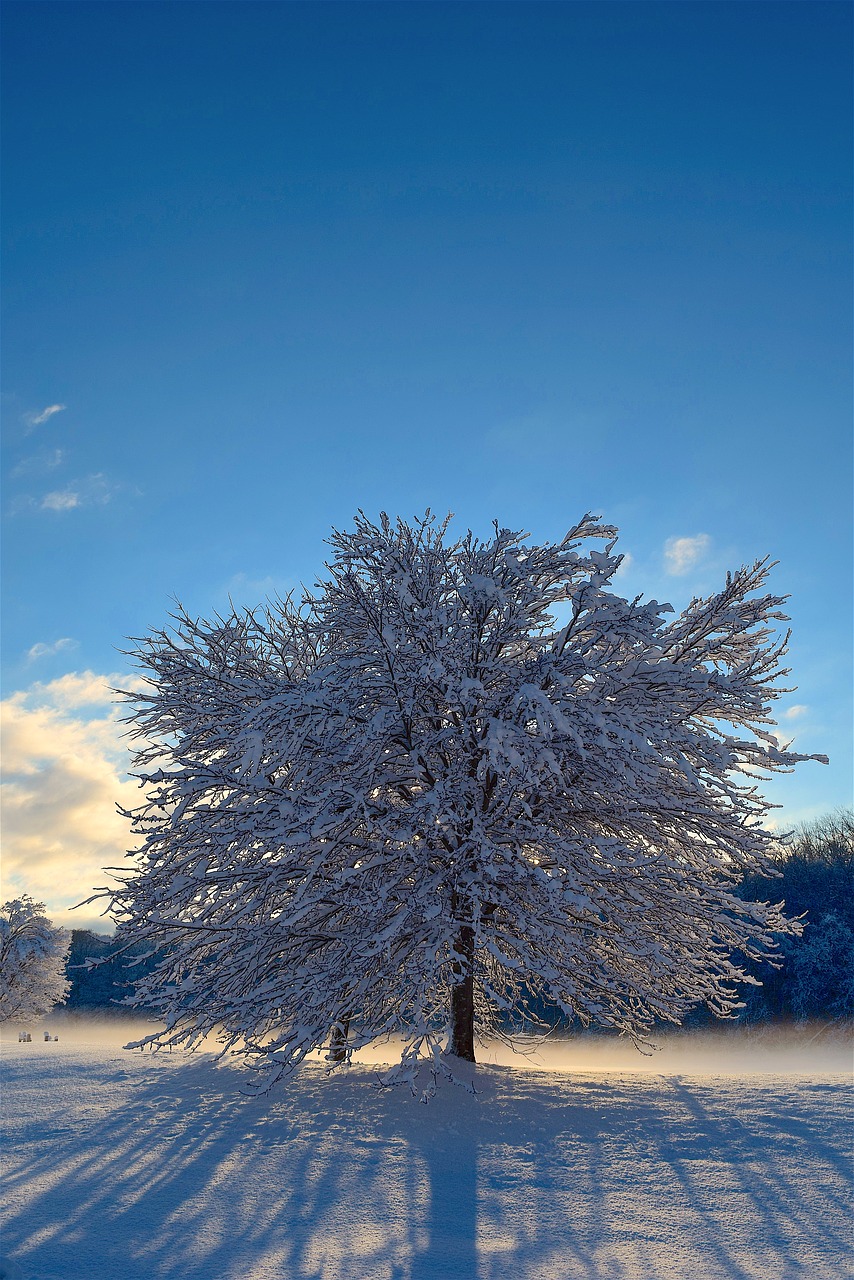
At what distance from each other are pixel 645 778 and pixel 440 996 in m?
4.28

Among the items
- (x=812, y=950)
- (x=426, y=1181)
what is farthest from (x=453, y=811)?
(x=812, y=950)

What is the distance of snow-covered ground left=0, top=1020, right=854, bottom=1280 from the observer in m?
4.76

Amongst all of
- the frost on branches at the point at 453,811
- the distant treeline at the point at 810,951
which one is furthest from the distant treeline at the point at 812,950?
the frost on branches at the point at 453,811

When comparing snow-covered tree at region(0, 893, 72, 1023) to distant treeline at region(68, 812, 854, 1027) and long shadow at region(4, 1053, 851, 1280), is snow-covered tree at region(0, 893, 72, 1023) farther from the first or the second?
long shadow at region(4, 1053, 851, 1280)

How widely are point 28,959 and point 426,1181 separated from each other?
28606mm

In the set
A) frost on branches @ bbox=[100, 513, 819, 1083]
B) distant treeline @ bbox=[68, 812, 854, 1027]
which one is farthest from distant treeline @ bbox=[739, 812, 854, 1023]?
frost on branches @ bbox=[100, 513, 819, 1083]

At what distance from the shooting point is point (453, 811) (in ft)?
27.7

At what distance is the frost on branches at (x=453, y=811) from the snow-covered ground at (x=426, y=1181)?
754 mm

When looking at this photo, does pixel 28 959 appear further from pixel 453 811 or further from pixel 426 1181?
pixel 426 1181

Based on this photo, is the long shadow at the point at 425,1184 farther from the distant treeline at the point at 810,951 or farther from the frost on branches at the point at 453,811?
the distant treeline at the point at 810,951

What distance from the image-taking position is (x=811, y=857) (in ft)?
146

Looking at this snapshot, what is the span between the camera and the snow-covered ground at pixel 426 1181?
4.76 metres

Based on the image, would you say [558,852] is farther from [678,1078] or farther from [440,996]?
[678,1078]

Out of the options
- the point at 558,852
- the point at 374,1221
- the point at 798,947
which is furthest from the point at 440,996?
the point at 798,947
